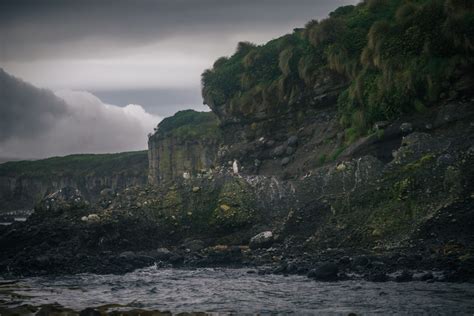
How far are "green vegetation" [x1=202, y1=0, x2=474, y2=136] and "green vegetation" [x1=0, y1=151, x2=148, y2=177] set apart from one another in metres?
88.9

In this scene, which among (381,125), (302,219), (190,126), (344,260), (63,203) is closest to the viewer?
(344,260)

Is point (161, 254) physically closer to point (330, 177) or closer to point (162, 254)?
point (162, 254)

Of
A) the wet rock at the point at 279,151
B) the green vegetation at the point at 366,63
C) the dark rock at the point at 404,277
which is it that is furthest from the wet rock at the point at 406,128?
the dark rock at the point at 404,277

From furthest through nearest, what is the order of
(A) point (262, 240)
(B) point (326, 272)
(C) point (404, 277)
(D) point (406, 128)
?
(D) point (406, 128), (A) point (262, 240), (B) point (326, 272), (C) point (404, 277)

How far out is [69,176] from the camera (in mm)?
151375

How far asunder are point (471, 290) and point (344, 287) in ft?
14.9

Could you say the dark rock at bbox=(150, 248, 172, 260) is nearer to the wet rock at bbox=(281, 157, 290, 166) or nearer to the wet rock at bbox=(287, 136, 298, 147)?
the wet rock at bbox=(281, 157, 290, 166)

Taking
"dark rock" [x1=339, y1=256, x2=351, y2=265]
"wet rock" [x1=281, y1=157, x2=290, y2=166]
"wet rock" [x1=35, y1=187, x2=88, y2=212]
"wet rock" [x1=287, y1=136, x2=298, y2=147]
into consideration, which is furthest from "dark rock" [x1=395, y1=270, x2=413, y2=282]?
"wet rock" [x1=35, y1=187, x2=88, y2=212]

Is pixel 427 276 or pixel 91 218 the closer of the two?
pixel 427 276

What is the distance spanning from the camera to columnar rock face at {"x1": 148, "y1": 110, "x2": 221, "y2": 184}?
304ft

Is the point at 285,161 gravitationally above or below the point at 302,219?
above

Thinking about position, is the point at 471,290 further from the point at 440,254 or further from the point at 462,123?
the point at 462,123

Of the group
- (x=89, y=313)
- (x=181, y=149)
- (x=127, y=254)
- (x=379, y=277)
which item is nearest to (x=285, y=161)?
(x=127, y=254)

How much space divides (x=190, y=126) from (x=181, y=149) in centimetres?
747
